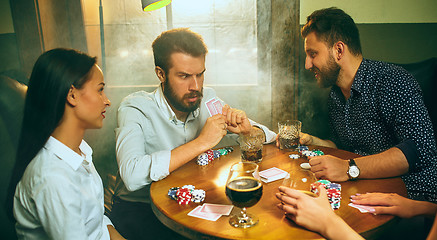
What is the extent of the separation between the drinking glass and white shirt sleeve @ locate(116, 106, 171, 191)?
0.65 m

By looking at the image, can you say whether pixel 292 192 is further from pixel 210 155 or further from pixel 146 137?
pixel 146 137

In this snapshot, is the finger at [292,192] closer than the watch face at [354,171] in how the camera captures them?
Yes

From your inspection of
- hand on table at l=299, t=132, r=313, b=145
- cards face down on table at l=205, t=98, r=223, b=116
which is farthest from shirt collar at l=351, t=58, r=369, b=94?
cards face down on table at l=205, t=98, r=223, b=116

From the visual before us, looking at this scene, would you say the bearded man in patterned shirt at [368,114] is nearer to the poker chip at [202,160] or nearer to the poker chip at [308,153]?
the poker chip at [308,153]

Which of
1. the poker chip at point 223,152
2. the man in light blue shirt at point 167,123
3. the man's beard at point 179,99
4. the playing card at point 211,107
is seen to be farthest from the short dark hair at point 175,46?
the poker chip at point 223,152

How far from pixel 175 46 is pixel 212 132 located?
660mm

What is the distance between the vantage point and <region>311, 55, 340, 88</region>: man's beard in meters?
1.97

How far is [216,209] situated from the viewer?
1098 mm

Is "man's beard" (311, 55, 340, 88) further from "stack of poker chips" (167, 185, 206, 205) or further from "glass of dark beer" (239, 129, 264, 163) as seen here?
"stack of poker chips" (167, 185, 206, 205)

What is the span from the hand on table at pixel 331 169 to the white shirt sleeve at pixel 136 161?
2.39 ft

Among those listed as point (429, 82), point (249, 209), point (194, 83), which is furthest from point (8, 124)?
point (429, 82)

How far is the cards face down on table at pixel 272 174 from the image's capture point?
1.35 meters

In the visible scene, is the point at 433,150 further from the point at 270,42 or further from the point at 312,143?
the point at 270,42

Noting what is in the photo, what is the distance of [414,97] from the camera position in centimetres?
168
